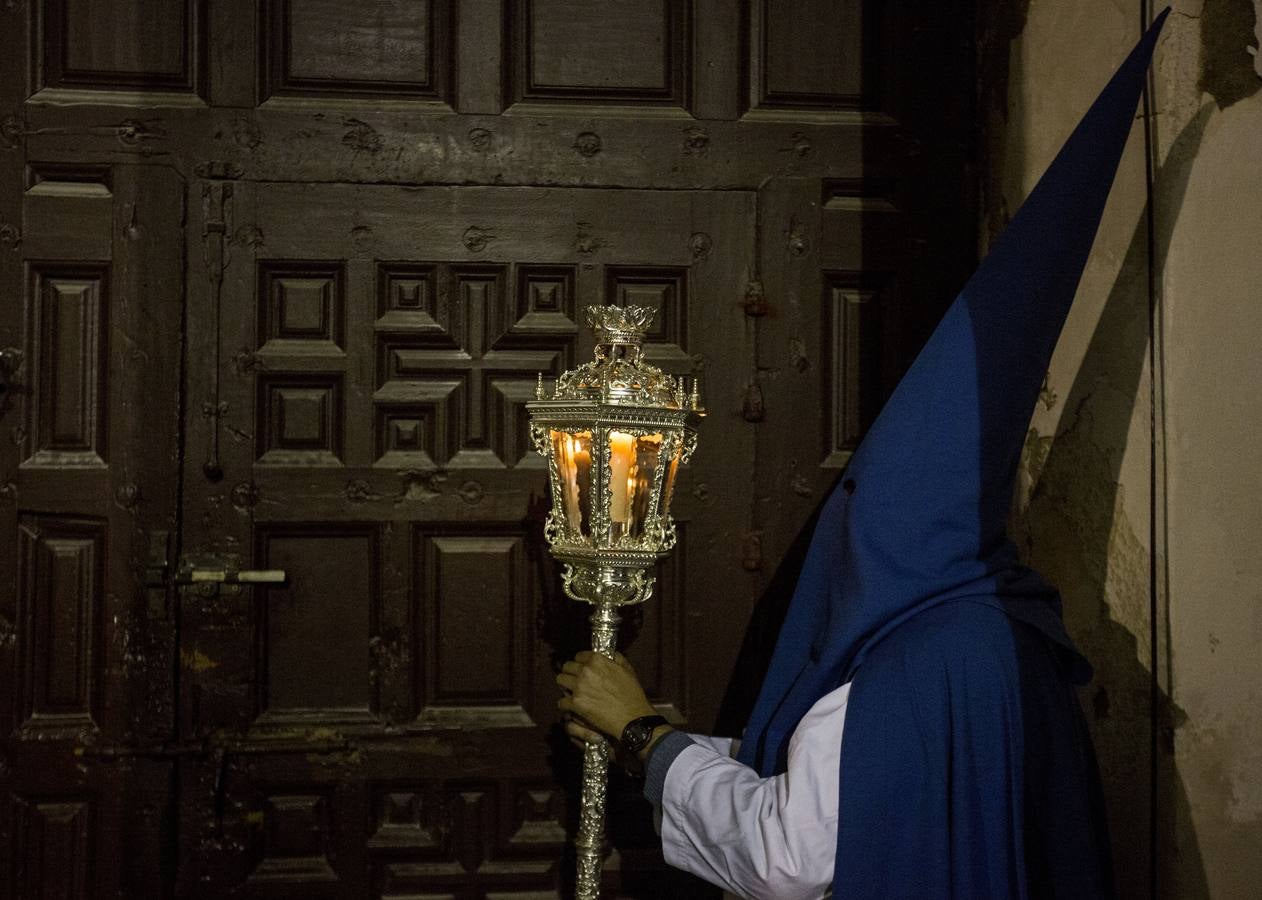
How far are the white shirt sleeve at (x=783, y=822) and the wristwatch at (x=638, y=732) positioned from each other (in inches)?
6.7

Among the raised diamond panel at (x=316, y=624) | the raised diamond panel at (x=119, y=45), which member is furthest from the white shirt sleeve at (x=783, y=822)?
the raised diamond panel at (x=119, y=45)

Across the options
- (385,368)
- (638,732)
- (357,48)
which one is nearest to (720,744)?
(638,732)

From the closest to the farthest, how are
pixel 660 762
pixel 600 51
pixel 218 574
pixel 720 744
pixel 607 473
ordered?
pixel 660 762 → pixel 607 473 → pixel 720 744 → pixel 218 574 → pixel 600 51

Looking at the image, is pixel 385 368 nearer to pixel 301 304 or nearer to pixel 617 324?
pixel 301 304

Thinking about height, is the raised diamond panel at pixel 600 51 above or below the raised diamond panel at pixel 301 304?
above

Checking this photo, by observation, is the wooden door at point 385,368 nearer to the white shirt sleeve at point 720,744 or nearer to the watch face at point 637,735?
the white shirt sleeve at point 720,744

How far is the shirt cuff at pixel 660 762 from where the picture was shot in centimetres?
176

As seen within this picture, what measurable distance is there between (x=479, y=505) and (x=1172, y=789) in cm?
156

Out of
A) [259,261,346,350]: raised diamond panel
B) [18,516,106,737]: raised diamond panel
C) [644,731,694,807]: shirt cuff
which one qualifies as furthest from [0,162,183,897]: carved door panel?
[644,731,694,807]: shirt cuff

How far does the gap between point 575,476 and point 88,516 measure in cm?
130

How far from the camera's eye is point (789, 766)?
5.23ft

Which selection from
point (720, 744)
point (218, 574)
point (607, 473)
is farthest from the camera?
point (218, 574)

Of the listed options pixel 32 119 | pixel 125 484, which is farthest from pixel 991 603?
pixel 32 119

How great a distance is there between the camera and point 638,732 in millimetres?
1834
